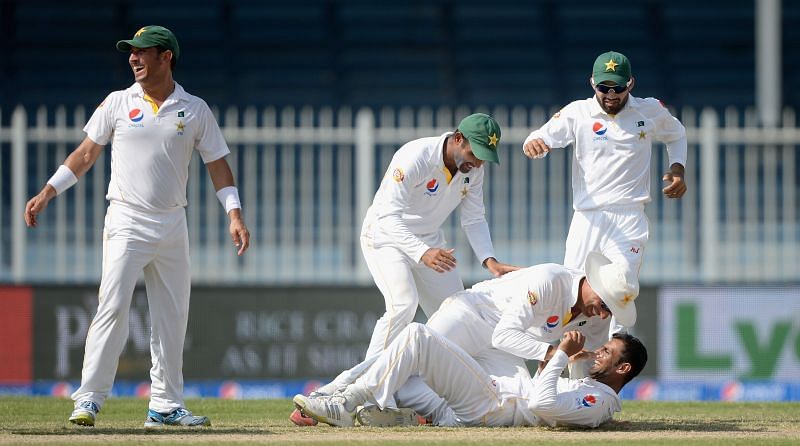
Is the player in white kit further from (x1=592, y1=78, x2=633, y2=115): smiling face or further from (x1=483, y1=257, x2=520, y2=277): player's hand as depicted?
(x1=592, y1=78, x2=633, y2=115): smiling face

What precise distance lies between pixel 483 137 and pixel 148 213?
5.63ft

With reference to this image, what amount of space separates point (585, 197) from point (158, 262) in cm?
256

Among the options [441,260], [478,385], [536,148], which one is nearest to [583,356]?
[478,385]

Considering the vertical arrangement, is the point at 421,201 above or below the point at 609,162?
below

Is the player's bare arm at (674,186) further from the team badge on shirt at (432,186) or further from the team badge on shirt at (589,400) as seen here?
the team badge on shirt at (589,400)

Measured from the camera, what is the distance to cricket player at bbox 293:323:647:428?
265 inches

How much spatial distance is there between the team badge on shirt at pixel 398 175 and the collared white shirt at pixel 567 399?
146 centimetres

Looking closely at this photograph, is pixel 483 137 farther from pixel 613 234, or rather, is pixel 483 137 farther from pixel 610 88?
pixel 613 234

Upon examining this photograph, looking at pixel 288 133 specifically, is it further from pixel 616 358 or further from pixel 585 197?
pixel 616 358

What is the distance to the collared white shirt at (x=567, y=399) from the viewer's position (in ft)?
21.7

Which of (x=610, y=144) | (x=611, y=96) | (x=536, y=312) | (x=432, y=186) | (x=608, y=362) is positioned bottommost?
(x=608, y=362)

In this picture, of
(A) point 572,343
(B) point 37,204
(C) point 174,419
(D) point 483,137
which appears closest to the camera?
(A) point 572,343

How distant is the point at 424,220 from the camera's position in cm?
801

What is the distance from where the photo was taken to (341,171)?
12641 millimetres
